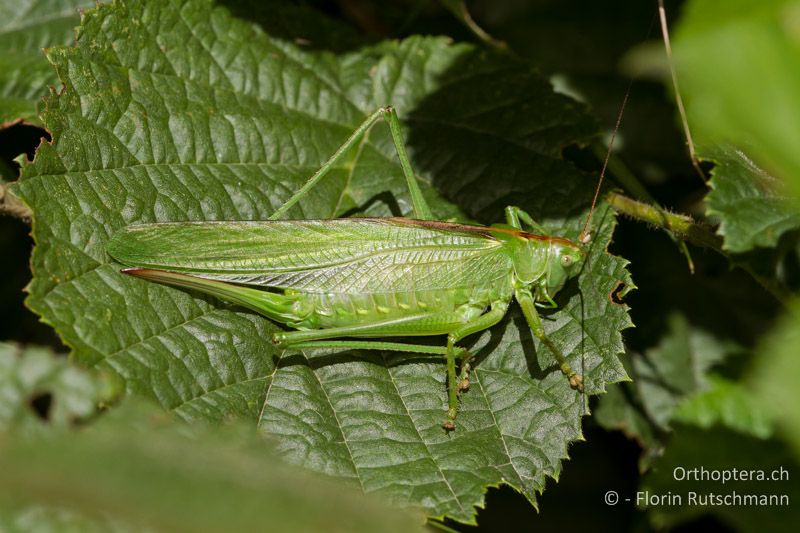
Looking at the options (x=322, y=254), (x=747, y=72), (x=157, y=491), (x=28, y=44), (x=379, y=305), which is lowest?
(x=157, y=491)

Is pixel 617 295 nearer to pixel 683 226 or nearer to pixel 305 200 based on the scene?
pixel 683 226

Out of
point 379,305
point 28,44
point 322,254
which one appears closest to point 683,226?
point 379,305

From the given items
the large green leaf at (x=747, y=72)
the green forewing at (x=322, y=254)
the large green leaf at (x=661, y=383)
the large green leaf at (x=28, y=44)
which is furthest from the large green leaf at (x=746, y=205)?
the large green leaf at (x=28, y=44)

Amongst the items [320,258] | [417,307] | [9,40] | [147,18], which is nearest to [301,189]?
[320,258]

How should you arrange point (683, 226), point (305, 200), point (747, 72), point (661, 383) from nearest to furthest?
point (747, 72)
point (683, 226)
point (305, 200)
point (661, 383)

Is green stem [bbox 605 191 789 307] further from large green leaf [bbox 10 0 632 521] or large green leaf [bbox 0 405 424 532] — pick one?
large green leaf [bbox 0 405 424 532]

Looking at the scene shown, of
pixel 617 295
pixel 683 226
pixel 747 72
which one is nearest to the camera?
pixel 747 72

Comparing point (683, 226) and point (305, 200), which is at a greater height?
point (683, 226)

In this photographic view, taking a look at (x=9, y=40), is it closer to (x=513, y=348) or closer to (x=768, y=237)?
(x=513, y=348)

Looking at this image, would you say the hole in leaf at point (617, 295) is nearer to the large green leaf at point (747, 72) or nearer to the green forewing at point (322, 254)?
the green forewing at point (322, 254)
